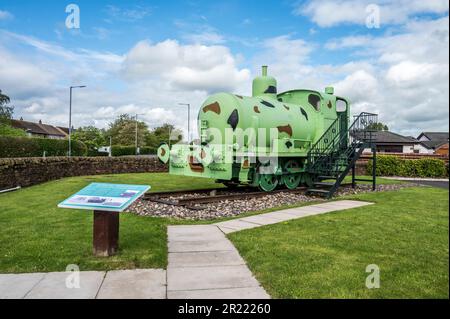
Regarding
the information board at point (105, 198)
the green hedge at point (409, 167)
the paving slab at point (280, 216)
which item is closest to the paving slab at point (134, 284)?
the information board at point (105, 198)

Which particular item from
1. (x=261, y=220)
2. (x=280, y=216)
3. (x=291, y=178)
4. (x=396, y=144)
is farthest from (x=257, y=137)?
(x=396, y=144)

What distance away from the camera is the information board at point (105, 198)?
5324mm

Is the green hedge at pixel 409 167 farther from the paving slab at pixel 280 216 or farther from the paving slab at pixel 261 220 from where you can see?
the paving slab at pixel 261 220

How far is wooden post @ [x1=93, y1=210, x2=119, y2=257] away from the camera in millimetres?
5527

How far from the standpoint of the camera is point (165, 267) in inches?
201

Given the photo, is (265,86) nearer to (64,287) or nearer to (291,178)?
(291,178)

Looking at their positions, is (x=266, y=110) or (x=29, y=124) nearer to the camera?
(x=266, y=110)

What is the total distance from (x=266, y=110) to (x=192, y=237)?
21.7ft

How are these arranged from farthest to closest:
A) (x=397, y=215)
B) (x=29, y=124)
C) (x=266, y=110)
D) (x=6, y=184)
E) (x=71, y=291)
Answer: (x=29, y=124) → (x=6, y=184) → (x=266, y=110) → (x=397, y=215) → (x=71, y=291)

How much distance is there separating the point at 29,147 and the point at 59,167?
2.73 metres

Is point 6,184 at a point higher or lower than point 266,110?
lower

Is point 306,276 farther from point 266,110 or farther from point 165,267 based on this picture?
point 266,110
